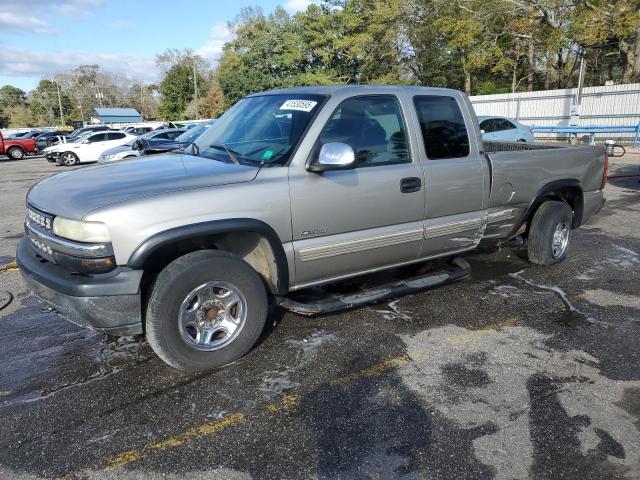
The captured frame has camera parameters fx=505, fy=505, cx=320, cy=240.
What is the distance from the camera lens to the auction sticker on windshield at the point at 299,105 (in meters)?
3.80

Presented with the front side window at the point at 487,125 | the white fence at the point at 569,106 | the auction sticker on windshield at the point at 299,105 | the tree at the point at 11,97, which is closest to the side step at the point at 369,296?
the auction sticker on windshield at the point at 299,105

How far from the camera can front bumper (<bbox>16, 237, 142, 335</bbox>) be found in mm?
2979

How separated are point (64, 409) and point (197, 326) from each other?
35.9 inches

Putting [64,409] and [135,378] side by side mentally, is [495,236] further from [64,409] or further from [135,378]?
[64,409]

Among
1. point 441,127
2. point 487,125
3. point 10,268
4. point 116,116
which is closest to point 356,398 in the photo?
point 441,127

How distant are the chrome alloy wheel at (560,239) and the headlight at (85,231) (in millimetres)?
4657

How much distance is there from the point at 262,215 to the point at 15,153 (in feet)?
109

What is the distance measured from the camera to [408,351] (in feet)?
12.3

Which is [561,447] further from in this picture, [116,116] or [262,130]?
[116,116]

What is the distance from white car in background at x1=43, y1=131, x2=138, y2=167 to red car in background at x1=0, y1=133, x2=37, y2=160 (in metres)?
7.01

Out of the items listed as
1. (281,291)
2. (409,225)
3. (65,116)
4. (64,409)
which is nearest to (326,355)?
(281,291)

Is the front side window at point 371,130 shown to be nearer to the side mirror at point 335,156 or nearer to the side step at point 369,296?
the side mirror at point 335,156

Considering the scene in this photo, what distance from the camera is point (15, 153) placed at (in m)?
30.7

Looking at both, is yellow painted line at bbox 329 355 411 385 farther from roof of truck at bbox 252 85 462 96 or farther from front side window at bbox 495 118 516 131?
front side window at bbox 495 118 516 131
